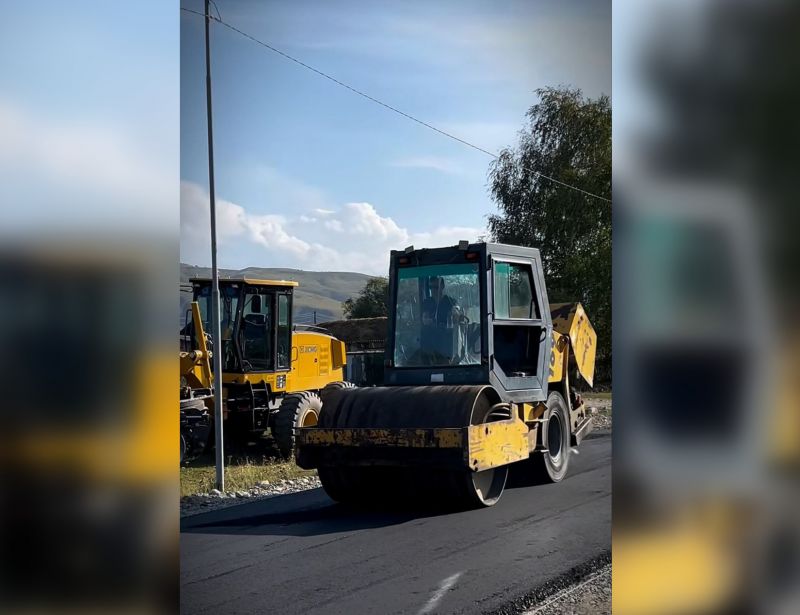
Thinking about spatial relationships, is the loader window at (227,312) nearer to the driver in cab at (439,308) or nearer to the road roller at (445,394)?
the road roller at (445,394)

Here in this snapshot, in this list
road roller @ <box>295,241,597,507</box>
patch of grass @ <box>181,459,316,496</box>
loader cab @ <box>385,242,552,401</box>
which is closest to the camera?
road roller @ <box>295,241,597,507</box>

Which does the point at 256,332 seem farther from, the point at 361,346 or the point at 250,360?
the point at 361,346

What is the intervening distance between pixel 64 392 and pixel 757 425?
1.03 meters

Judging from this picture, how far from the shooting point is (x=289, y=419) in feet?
29.2

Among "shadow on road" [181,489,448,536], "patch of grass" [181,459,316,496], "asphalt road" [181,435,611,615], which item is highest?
"asphalt road" [181,435,611,615]

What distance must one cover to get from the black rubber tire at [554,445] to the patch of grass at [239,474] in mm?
2411

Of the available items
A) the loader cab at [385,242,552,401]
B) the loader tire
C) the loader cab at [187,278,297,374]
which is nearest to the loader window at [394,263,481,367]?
the loader cab at [385,242,552,401]

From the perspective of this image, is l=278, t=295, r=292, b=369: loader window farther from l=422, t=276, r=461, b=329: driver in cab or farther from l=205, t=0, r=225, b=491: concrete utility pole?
l=422, t=276, r=461, b=329: driver in cab

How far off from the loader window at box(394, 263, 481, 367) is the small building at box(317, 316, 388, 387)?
298 cm

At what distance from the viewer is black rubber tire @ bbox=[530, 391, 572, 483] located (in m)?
6.91

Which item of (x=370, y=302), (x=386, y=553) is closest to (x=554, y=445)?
(x=370, y=302)

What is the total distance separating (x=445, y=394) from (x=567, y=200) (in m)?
3.04

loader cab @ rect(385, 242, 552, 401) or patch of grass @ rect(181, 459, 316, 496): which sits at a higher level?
loader cab @ rect(385, 242, 552, 401)

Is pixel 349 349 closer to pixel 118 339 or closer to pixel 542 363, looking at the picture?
pixel 542 363
